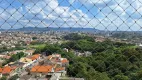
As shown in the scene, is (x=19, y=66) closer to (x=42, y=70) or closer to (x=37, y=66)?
(x=37, y=66)

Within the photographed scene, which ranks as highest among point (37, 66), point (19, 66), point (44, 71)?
point (44, 71)

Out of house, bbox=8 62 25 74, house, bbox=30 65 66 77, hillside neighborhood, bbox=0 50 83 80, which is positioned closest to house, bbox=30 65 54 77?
house, bbox=30 65 66 77

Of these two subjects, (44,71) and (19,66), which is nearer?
(44,71)

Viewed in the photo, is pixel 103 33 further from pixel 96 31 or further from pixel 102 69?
pixel 102 69

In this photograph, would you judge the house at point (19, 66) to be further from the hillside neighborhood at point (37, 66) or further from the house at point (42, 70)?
the house at point (42, 70)

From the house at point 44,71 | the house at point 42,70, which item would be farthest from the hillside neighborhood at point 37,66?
the house at point 42,70

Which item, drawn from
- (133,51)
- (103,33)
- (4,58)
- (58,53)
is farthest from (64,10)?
(4,58)

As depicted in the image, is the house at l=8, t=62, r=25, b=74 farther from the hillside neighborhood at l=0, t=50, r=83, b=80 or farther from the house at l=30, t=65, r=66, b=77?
the house at l=30, t=65, r=66, b=77

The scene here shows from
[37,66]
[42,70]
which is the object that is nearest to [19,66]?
[37,66]

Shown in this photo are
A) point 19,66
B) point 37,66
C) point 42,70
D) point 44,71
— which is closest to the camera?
point 42,70

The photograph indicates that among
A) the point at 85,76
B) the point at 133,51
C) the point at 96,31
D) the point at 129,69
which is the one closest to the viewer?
the point at 96,31

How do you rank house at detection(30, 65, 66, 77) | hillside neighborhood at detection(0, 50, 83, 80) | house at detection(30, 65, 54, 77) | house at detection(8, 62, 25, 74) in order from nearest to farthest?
house at detection(30, 65, 54, 77) < house at detection(30, 65, 66, 77) < hillside neighborhood at detection(0, 50, 83, 80) < house at detection(8, 62, 25, 74)
